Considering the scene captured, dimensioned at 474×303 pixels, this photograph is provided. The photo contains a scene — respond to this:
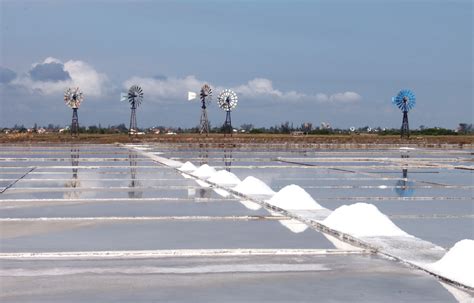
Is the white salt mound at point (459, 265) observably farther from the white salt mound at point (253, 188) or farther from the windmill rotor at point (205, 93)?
the windmill rotor at point (205, 93)

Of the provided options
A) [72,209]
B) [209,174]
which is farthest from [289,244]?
[209,174]

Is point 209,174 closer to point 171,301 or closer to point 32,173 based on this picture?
point 32,173

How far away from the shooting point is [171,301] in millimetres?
5980

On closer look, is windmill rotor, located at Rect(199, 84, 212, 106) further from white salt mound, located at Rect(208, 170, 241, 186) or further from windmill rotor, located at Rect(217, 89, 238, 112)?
white salt mound, located at Rect(208, 170, 241, 186)

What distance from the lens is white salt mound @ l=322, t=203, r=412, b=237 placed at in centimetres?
941

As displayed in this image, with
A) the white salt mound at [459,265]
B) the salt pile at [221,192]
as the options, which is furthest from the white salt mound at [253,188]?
the white salt mound at [459,265]

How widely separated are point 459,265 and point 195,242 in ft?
11.2

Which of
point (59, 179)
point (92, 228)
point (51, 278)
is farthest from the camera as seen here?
point (59, 179)

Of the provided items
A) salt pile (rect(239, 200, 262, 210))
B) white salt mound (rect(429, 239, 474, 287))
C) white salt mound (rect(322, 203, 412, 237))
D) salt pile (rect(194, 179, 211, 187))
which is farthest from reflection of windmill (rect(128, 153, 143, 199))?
white salt mound (rect(429, 239, 474, 287))

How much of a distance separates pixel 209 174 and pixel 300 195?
7.61m

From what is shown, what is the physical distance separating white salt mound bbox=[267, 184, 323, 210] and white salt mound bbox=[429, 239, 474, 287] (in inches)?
197

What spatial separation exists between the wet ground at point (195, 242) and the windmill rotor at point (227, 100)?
7204cm

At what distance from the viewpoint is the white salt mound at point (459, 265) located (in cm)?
682

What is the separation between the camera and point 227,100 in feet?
297
